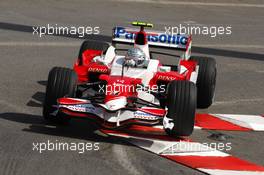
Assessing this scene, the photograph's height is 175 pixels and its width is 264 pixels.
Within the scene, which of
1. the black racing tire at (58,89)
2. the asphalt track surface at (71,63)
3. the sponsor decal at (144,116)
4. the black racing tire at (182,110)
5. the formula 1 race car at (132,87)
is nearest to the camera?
the asphalt track surface at (71,63)

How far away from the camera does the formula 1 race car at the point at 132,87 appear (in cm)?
942

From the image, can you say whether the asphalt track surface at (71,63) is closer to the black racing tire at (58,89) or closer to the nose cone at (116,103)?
the black racing tire at (58,89)

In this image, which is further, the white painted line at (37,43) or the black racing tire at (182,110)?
the white painted line at (37,43)

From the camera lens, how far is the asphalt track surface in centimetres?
895

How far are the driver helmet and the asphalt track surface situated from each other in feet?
4.25

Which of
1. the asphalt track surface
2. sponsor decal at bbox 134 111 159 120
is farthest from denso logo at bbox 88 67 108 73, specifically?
sponsor decal at bbox 134 111 159 120

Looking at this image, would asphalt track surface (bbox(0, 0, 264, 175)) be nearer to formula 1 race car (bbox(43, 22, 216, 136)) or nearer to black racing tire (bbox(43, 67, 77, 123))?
black racing tire (bbox(43, 67, 77, 123))

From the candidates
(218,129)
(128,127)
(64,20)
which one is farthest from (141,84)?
(64,20)

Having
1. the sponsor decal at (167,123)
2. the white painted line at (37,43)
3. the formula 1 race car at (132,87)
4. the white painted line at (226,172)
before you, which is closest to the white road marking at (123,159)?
the formula 1 race car at (132,87)

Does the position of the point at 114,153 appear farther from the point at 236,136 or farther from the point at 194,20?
the point at 194,20

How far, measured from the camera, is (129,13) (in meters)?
24.7

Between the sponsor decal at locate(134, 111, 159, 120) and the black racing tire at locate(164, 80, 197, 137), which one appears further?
the black racing tire at locate(164, 80, 197, 137)

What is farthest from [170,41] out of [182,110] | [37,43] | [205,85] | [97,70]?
[37,43]

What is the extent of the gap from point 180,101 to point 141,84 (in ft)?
3.45
